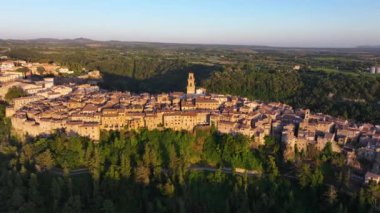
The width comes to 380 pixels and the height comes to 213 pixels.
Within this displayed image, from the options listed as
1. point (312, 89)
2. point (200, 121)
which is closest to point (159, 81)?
point (312, 89)

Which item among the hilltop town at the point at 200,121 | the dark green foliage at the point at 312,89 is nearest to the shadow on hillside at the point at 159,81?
the dark green foliage at the point at 312,89

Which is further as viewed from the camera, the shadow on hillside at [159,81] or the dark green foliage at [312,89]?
the shadow on hillside at [159,81]

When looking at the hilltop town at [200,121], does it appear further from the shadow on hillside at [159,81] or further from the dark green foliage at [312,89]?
the shadow on hillside at [159,81]

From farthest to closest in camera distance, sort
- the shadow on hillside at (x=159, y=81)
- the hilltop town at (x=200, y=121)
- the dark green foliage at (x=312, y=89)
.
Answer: the shadow on hillside at (x=159, y=81) → the dark green foliage at (x=312, y=89) → the hilltop town at (x=200, y=121)

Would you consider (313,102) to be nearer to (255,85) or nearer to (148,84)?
(255,85)

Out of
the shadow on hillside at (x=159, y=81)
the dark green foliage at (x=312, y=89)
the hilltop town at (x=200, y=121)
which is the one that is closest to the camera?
the hilltop town at (x=200, y=121)

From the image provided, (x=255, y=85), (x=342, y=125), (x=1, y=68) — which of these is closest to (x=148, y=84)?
(x=255, y=85)

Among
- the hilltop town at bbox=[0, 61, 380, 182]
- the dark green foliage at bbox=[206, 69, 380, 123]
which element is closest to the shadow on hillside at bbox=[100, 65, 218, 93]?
the dark green foliage at bbox=[206, 69, 380, 123]

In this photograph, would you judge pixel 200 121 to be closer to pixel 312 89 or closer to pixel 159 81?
pixel 312 89
